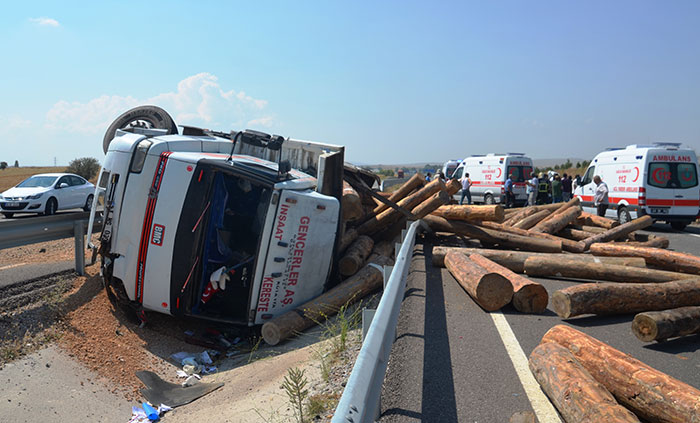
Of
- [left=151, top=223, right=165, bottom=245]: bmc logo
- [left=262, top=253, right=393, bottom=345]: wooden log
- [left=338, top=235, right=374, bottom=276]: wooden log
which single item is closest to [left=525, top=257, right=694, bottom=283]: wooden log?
[left=262, top=253, right=393, bottom=345]: wooden log

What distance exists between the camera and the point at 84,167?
41344mm

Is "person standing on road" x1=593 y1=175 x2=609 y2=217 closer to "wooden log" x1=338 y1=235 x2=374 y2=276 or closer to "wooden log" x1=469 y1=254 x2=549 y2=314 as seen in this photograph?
"wooden log" x1=338 y1=235 x2=374 y2=276

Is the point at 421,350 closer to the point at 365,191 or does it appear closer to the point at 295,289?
the point at 295,289

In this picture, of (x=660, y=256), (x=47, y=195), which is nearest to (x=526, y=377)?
(x=660, y=256)

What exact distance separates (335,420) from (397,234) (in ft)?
29.4

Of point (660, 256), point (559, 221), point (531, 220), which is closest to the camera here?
point (660, 256)

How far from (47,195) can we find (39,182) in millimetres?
1111

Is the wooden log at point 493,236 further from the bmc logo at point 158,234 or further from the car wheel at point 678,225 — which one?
the car wheel at point 678,225

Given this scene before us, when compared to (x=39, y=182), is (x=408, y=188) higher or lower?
higher

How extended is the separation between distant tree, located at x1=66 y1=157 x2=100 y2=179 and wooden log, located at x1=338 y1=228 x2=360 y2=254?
120ft

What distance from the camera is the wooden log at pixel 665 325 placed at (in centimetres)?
454

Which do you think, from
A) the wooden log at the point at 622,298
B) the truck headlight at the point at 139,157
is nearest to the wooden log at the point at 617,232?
the wooden log at the point at 622,298

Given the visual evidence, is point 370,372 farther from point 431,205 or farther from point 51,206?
point 51,206

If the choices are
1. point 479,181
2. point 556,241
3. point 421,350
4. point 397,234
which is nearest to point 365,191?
point 397,234
